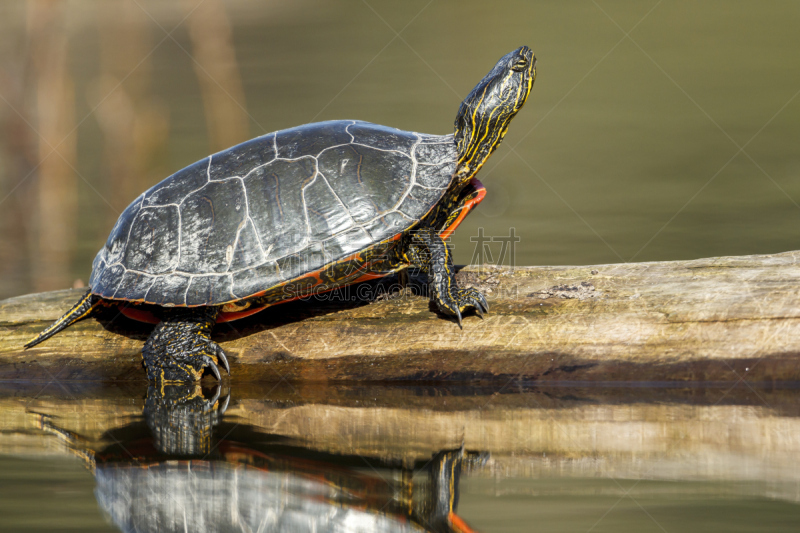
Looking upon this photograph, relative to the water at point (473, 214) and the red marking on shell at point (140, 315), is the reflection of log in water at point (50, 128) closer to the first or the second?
the water at point (473, 214)

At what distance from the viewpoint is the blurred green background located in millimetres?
7070

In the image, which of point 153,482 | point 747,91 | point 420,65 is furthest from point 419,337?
point 420,65

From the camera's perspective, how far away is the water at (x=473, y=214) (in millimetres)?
2559

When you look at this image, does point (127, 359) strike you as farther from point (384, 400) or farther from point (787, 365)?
point (787, 365)

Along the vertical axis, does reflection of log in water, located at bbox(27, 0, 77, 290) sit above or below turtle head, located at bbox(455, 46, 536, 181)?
above

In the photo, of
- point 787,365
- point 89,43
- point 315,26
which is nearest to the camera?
point 787,365

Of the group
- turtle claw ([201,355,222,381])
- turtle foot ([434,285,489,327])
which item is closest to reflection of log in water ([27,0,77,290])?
turtle claw ([201,355,222,381])

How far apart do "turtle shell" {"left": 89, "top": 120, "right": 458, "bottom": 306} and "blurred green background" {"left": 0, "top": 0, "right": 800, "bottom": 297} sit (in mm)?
2535

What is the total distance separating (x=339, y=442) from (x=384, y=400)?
75 cm

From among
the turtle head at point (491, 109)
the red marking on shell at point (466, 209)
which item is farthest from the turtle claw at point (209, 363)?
the turtle head at point (491, 109)

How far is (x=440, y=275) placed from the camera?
12.8 feet

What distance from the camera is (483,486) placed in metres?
2.58

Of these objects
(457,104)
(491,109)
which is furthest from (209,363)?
(457,104)

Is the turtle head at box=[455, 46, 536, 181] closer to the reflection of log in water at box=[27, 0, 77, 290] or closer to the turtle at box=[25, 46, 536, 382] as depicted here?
the turtle at box=[25, 46, 536, 382]
